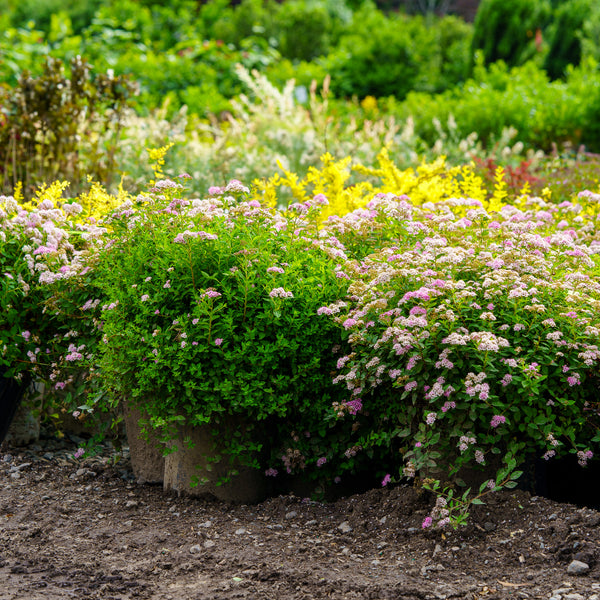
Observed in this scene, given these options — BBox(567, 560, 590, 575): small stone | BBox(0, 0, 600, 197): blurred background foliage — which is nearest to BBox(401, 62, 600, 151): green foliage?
BBox(0, 0, 600, 197): blurred background foliage

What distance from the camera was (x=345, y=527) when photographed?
9.57 feet

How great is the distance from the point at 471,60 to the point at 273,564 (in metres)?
11.7

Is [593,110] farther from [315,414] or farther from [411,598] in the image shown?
[411,598]

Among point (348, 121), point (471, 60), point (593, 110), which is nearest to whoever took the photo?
point (593, 110)

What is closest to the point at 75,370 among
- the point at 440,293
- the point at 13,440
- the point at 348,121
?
the point at 13,440

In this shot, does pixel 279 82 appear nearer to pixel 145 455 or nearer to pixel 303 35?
pixel 303 35

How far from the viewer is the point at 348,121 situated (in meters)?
9.74

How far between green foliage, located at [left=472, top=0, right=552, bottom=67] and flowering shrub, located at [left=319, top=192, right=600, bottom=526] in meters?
10.6

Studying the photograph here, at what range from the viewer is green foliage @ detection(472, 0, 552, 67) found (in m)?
12.7

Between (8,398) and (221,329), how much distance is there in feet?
4.49

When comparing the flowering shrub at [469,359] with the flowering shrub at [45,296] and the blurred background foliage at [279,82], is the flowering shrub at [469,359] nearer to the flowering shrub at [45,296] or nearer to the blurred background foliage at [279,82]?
the flowering shrub at [45,296]

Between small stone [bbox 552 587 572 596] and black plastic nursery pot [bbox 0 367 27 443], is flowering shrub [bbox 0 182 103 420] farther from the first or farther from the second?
small stone [bbox 552 587 572 596]

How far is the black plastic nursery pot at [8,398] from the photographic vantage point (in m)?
3.72

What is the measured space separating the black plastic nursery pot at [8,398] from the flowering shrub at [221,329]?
74 cm
